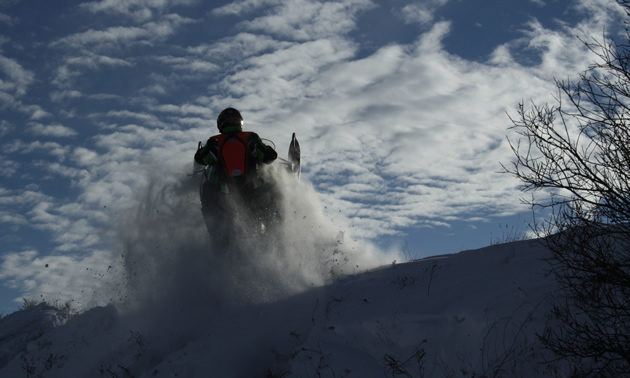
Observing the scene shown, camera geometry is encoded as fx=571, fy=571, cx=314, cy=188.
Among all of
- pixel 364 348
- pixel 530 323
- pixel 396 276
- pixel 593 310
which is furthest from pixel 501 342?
pixel 396 276

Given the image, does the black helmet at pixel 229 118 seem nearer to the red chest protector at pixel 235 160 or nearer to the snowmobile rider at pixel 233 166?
the snowmobile rider at pixel 233 166

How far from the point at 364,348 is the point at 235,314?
2206 mm

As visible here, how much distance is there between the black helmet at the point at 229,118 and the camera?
9.41 metres

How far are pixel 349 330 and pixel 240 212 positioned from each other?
3.52 metres

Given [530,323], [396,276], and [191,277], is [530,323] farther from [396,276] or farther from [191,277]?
[191,277]

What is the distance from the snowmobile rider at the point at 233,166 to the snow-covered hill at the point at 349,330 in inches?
59.5

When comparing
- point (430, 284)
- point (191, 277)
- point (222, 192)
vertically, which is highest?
point (222, 192)

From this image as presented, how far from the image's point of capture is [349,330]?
5.95 m

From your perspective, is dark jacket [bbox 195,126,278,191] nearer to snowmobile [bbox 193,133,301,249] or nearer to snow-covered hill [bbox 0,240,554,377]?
Result: snowmobile [bbox 193,133,301,249]

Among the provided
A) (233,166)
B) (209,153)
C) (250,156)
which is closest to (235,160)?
(233,166)

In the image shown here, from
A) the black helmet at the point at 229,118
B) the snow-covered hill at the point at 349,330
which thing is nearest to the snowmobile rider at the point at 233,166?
the black helmet at the point at 229,118

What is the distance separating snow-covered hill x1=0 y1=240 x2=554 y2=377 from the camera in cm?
516

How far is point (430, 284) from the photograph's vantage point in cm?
693

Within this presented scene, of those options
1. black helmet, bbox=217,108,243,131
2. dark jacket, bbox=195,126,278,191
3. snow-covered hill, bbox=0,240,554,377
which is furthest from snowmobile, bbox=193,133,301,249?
snow-covered hill, bbox=0,240,554,377
